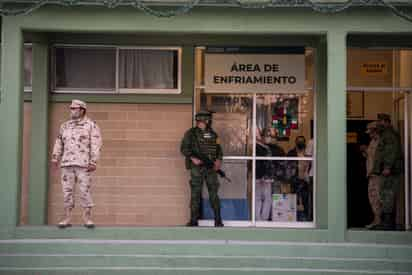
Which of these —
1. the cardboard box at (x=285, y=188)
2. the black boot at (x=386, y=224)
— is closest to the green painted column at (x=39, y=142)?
the cardboard box at (x=285, y=188)

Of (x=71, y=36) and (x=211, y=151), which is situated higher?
(x=71, y=36)

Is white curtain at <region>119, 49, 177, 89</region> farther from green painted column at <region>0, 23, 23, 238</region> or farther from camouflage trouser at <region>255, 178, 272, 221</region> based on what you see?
green painted column at <region>0, 23, 23, 238</region>

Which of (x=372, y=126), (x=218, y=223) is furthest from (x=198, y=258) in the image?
(x=372, y=126)

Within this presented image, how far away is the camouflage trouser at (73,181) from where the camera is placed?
11539 mm

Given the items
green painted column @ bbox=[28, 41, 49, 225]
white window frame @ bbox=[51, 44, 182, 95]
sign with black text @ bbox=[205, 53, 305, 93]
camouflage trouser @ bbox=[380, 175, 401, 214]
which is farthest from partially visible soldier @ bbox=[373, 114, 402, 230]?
green painted column @ bbox=[28, 41, 49, 225]

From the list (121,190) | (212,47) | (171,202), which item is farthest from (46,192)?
(212,47)

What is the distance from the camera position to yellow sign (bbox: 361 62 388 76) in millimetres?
13742

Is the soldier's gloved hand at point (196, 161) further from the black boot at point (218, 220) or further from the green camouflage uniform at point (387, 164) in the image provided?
the green camouflage uniform at point (387, 164)

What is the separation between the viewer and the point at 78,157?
11.6m

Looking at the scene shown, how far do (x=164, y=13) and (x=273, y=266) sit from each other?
3.97 m

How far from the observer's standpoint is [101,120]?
44.3 ft

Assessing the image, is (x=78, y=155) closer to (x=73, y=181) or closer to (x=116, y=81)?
(x=73, y=181)

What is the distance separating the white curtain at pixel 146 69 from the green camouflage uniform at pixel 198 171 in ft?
4.00

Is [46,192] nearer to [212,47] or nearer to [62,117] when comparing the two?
[62,117]
